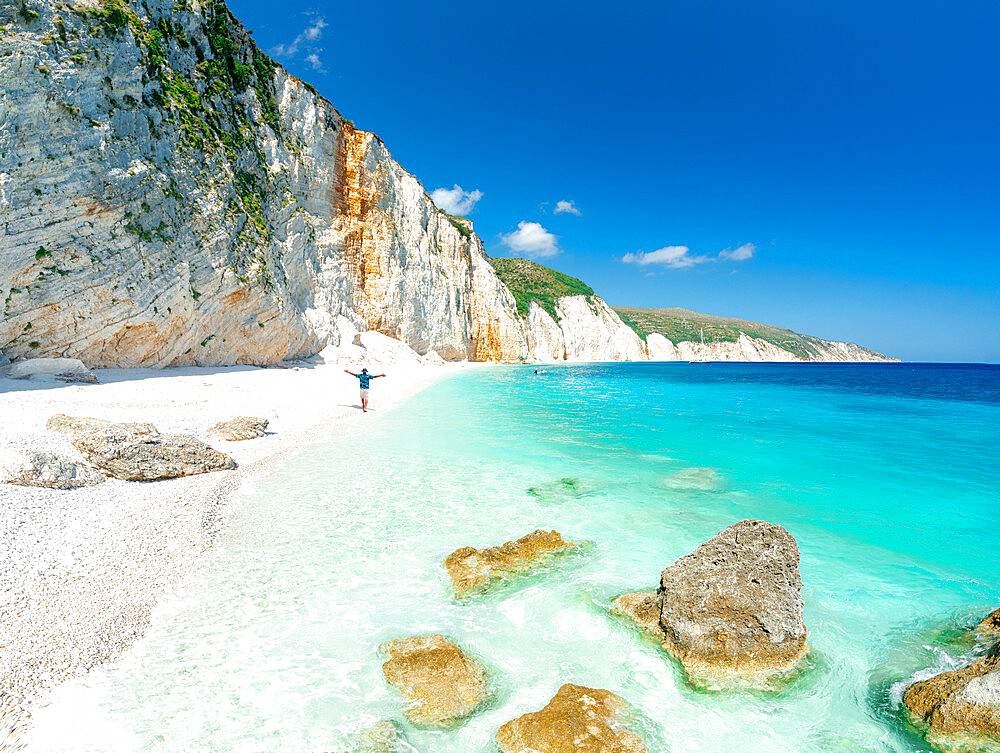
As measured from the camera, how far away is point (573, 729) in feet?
10.5

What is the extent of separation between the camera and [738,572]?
4527 mm

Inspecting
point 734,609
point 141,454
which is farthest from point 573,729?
point 141,454

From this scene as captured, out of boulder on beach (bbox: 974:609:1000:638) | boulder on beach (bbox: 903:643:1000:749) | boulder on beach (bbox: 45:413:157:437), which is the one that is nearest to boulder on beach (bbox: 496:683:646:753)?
boulder on beach (bbox: 903:643:1000:749)

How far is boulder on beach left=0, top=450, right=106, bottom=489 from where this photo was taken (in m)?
5.92

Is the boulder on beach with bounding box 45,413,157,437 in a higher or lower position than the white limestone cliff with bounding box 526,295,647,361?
lower

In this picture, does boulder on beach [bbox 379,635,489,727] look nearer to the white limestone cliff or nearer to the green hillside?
the white limestone cliff

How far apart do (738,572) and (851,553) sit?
352cm

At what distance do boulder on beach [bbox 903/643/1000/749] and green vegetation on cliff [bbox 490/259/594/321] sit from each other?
238ft

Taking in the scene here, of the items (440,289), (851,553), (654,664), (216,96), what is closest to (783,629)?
(654,664)

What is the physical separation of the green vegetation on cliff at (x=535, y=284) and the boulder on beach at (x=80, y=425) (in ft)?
224

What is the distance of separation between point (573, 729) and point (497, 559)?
2564mm

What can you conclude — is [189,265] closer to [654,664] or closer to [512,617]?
[512,617]

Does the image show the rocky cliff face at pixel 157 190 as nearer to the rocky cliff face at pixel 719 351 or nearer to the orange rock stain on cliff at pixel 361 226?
the orange rock stain on cliff at pixel 361 226

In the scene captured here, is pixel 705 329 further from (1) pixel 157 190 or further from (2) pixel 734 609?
(2) pixel 734 609
